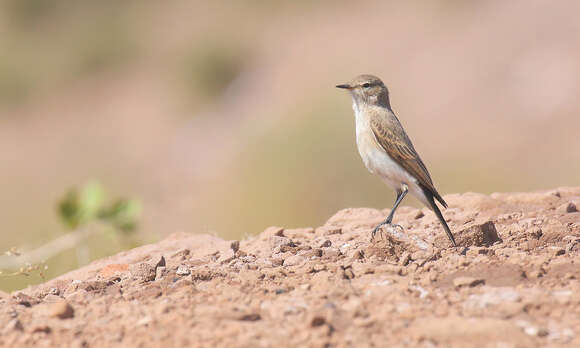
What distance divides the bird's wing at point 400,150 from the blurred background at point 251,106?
2.77m

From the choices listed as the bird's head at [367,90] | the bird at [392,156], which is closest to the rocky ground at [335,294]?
the bird at [392,156]

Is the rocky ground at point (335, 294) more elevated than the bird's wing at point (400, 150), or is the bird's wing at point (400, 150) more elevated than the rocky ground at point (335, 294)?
the bird's wing at point (400, 150)

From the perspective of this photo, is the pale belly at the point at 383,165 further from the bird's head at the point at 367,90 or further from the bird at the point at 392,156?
the bird's head at the point at 367,90

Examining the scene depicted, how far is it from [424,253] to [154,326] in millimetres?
2104

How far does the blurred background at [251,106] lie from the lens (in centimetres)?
1403

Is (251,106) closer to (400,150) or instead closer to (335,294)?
(400,150)

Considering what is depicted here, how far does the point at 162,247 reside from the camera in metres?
6.66

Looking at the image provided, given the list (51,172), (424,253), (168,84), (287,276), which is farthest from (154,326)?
(168,84)

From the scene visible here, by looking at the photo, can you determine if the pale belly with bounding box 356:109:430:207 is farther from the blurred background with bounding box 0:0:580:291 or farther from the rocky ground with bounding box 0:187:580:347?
the blurred background with bounding box 0:0:580:291

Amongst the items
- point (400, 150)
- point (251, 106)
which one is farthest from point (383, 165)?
point (251, 106)

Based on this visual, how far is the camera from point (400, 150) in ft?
21.4

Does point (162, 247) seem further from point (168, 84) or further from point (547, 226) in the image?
point (168, 84)

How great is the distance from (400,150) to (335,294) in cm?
229

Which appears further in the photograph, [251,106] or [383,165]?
[251,106]
